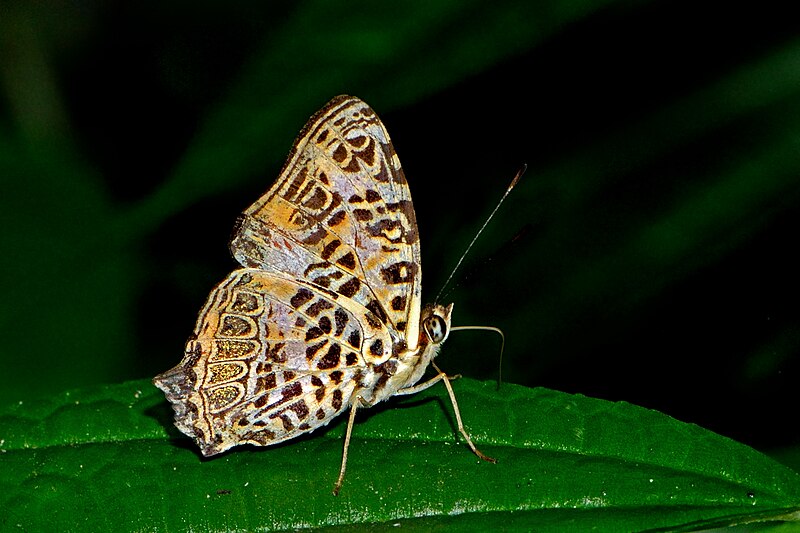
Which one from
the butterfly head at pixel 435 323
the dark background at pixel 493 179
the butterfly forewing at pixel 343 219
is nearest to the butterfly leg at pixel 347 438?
the butterfly forewing at pixel 343 219

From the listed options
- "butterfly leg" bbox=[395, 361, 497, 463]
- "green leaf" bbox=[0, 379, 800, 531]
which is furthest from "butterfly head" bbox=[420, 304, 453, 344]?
"green leaf" bbox=[0, 379, 800, 531]

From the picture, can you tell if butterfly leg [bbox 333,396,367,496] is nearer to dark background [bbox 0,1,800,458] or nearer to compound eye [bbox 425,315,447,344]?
compound eye [bbox 425,315,447,344]

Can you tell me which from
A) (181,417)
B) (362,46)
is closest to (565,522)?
(181,417)

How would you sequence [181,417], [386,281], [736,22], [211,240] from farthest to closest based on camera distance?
[211,240]
[736,22]
[386,281]
[181,417]

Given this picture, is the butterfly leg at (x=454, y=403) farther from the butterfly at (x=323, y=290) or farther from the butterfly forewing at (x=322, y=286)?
the butterfly forewing at (x=322, y=286)

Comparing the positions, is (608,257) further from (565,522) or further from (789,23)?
(565,522)
